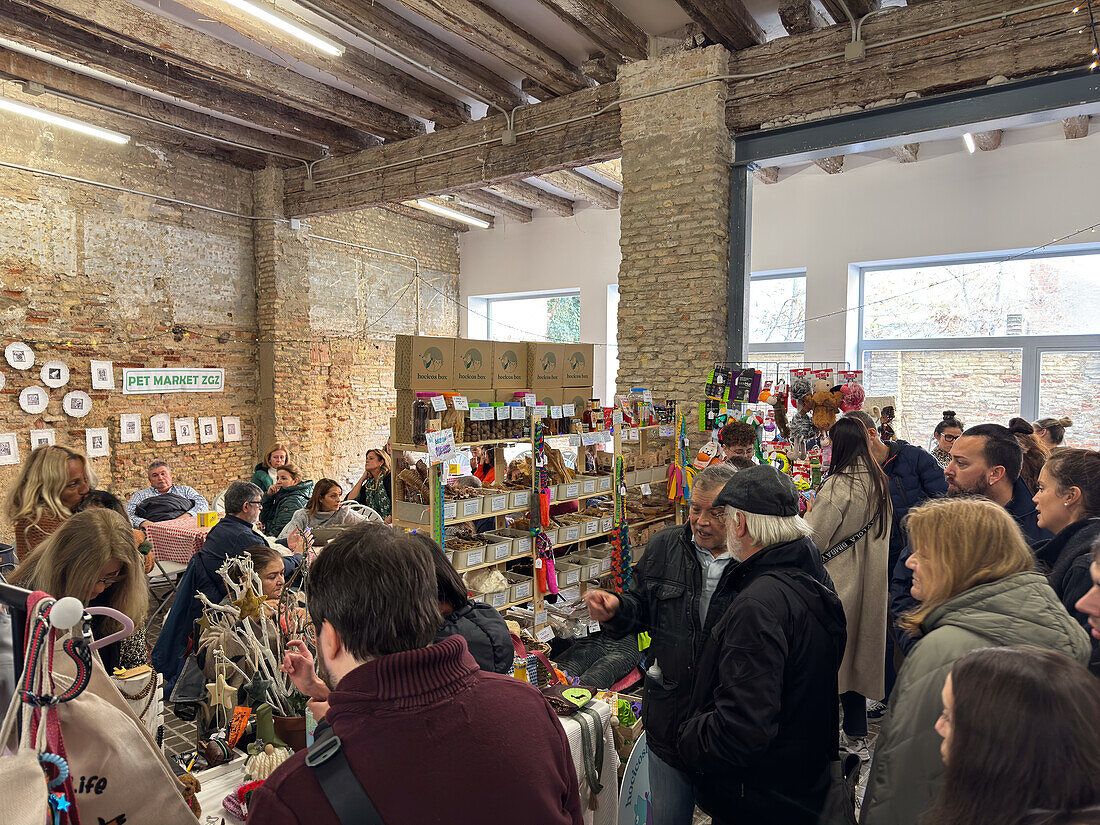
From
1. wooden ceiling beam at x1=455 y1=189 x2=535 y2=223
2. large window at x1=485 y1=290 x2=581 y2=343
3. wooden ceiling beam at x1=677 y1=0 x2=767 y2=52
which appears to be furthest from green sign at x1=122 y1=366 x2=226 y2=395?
wooden ceiling beam at x1=677 y1=0 x2=767 y2=52

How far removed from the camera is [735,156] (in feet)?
19.2

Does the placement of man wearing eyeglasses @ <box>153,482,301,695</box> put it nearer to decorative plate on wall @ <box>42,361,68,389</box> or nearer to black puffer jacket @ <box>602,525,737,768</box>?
black puffer jacket @ <box>602,525,737,768</box>

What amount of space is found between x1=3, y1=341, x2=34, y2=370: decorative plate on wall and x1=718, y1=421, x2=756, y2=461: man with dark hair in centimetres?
725

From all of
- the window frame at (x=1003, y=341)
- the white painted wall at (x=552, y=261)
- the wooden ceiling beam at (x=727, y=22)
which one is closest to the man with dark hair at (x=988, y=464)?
the wooden ceiling beam at (x=727, y=22)

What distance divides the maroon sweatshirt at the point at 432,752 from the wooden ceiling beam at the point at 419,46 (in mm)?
Result: 5781

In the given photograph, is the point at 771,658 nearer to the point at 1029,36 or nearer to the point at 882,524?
the point at 882,524

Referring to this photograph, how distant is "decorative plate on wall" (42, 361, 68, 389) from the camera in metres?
7.41

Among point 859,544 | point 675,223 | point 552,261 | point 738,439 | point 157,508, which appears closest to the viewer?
point 859,544

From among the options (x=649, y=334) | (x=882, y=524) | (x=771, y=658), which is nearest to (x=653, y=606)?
(x=771, y=658)

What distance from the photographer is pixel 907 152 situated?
323 inches

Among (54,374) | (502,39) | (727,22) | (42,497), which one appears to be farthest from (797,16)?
(54,374)

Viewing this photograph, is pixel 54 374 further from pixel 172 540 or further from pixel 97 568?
pixel 97 568

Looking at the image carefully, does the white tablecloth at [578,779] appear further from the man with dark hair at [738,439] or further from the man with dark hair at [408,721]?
the man with dark hair at [738,439]

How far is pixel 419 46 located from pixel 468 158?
1.40 m
